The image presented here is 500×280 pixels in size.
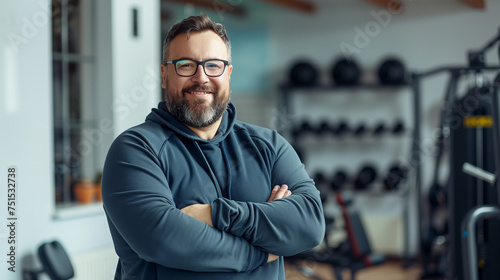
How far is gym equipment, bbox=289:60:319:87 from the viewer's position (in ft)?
18.3

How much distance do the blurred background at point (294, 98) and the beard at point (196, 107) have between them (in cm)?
171

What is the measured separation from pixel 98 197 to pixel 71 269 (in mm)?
778

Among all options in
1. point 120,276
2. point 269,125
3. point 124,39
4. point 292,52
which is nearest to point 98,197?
point 124,39

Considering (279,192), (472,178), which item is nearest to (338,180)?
(472,178)

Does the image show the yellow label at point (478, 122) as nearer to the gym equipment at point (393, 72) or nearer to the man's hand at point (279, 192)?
the gym equipment at point (393, 72)

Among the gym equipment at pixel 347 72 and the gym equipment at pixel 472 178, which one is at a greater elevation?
the gym equipment at pixel 347 72

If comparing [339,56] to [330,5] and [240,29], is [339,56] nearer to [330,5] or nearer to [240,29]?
[330,5]

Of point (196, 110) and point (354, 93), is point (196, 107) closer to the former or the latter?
point (196, 110)

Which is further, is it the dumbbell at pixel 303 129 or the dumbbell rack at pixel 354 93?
the dumbbell at pixel 303 129

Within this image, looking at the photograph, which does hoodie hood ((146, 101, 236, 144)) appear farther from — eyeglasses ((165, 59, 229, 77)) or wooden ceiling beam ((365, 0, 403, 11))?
wooden ceiling beam ((365, 0, 403, 11))

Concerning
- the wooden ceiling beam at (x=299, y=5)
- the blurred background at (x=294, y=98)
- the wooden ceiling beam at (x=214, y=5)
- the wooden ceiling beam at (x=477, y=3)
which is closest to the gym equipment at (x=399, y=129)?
the blurred background at (x=294, y=98)

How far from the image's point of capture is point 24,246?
2799mm

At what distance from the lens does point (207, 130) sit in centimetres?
135

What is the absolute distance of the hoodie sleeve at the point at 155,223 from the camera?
45.9 inches
